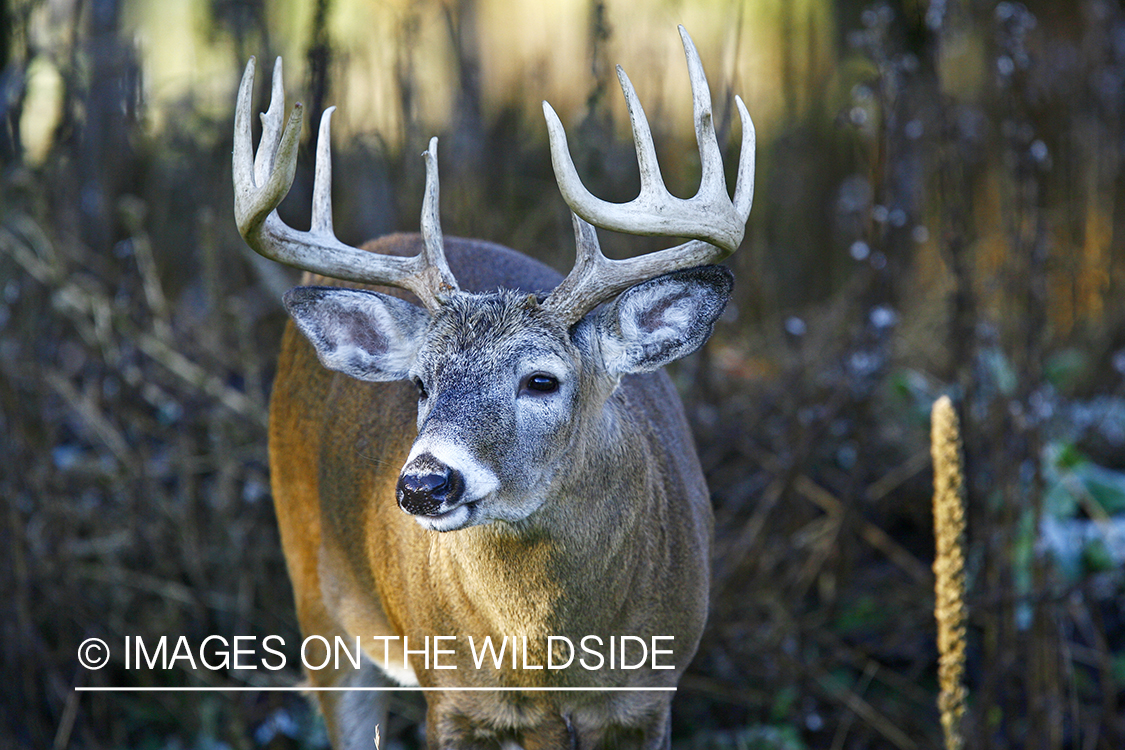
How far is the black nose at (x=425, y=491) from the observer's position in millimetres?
2307

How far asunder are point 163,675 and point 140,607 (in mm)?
299

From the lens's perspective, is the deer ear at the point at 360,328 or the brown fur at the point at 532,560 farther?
the deer ear at the point at 360,328

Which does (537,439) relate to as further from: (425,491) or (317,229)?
(317,229)

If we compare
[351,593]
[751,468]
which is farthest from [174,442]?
[751,468]

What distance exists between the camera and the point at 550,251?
6.22m

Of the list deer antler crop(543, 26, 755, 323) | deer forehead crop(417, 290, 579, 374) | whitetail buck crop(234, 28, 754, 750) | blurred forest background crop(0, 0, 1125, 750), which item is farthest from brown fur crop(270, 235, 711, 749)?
blurred forest background crop(0, 0, 1125, 750)

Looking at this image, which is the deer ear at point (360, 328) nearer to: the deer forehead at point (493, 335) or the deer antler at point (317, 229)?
the deer antler at point (317, 229)

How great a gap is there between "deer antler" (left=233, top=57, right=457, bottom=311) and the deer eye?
38 centimetres

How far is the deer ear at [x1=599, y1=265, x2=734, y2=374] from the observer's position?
9.20 feet

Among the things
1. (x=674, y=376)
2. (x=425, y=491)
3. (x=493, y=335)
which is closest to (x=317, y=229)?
(x=493, y=335)

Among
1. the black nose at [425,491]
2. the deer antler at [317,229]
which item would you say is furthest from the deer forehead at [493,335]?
the black nose at [425,491]

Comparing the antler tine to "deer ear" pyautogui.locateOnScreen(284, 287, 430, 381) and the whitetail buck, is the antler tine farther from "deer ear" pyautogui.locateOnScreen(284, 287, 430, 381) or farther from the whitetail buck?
"deer ear" pyautogui.locateOnScreen(284, 287, 430, 381)

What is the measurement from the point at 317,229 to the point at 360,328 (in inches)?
11.6

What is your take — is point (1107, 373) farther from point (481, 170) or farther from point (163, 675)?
point (163, 675)
